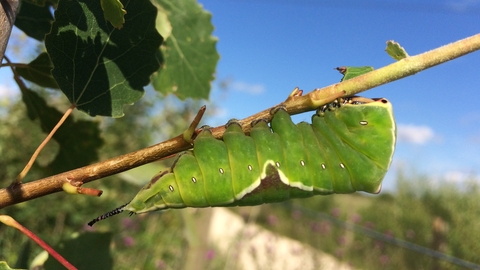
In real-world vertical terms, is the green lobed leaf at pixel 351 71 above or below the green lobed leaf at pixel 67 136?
below

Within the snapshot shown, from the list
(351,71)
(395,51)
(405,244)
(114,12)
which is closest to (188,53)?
(114,12)

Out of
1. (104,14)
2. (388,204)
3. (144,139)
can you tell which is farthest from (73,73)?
(388,204)

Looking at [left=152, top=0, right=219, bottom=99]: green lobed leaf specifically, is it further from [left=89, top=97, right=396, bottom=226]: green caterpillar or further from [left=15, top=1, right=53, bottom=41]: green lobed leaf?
[left=89, top=97, right=396, bottom=226]: green caterpillar

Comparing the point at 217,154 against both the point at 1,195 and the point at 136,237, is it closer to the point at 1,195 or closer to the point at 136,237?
the point at 1,195

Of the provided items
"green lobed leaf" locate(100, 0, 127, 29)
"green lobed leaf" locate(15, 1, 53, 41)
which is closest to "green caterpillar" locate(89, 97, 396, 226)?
"green lobed leaf" locate(100, 0, 127, 29)

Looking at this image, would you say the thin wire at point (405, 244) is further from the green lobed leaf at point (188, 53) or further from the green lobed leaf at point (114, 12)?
the green lobed leaf at point (114, 12)

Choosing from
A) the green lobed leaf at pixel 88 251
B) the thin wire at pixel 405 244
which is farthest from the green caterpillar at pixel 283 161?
the thin wire at pixel 405 244
